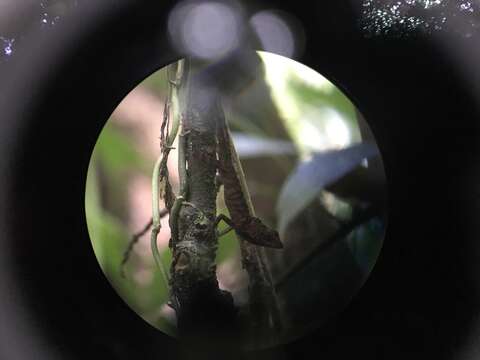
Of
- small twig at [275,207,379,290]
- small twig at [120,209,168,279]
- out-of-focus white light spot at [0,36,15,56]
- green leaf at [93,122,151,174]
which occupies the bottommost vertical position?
small twig at [275,207,379,290]

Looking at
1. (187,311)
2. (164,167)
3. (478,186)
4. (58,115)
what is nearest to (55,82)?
(58,115)

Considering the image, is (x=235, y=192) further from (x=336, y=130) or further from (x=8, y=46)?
(x=8, y=46)

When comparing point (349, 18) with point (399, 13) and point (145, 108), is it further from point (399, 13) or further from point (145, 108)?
point (145, 108)

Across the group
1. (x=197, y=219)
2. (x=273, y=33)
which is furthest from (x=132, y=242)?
(x=273, y=33)

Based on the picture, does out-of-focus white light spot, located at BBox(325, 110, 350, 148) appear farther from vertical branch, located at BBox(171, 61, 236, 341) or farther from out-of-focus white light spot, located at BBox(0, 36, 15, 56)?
out-of-focus white light spot, located at BBox(0, 36, 15, 56)

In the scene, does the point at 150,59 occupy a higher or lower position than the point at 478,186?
higher

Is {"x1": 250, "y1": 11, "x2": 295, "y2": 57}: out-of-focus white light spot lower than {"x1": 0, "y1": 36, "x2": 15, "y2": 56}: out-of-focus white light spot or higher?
lower

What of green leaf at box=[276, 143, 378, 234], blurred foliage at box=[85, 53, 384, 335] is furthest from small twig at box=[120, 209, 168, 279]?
green leaf at box=[276, 143, 378, 234]
